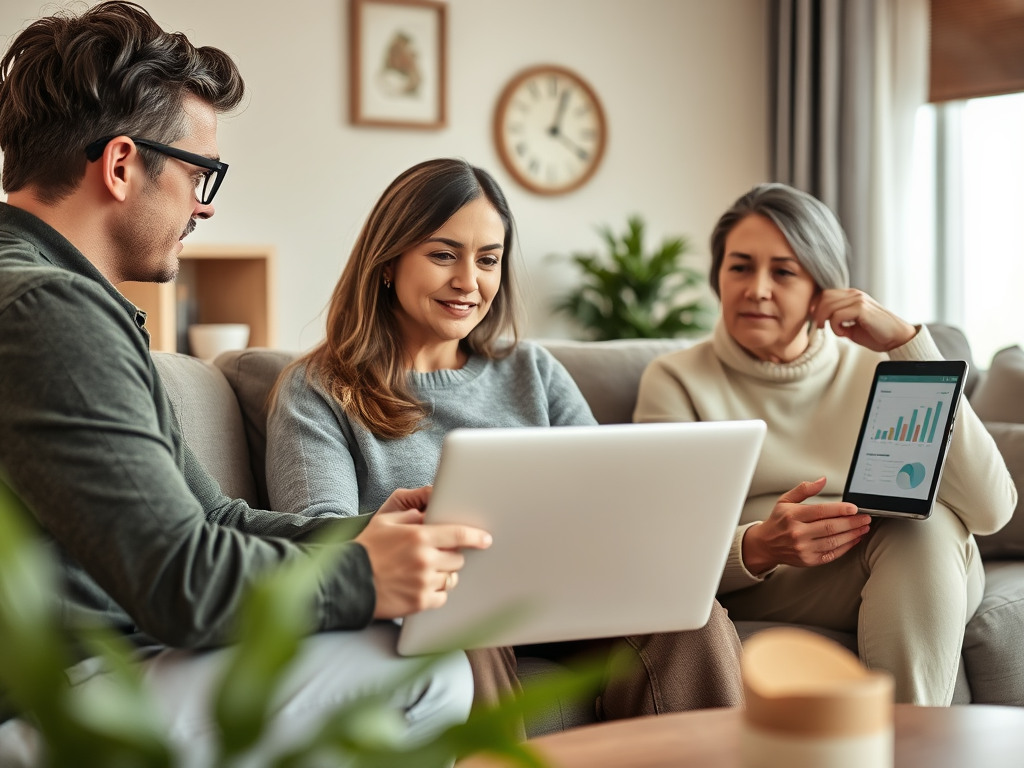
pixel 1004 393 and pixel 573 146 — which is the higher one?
pixel 573 146

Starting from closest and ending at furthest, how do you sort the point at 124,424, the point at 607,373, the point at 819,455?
1. the point at 124,424
2. the point at 819,455
3. the point at 607,373

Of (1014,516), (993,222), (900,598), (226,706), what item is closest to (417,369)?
(900,598)

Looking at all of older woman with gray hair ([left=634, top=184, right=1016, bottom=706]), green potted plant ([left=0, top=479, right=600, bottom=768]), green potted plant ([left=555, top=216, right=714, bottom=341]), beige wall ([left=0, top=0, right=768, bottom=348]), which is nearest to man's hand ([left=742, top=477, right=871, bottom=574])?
older woman with gray hair ([left=634, top=184, right=1016, bottom=706])

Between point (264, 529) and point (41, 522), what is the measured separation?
417 millimetres

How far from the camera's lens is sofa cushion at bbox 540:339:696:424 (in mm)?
2279

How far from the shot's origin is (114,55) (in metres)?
1.26

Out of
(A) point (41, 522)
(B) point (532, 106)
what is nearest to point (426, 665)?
(A) point (41, 522)

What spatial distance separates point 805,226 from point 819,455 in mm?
439

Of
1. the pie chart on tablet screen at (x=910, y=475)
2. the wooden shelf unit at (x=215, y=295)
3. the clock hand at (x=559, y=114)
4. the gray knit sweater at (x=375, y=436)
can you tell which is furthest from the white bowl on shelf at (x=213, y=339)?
the pie chart on tablet screen at (x=910, y=475)

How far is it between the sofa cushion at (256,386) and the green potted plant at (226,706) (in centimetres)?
141

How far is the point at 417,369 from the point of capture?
1938mm

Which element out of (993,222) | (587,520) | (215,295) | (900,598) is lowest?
(900,598)

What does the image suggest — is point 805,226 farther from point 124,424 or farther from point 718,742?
point 124,424

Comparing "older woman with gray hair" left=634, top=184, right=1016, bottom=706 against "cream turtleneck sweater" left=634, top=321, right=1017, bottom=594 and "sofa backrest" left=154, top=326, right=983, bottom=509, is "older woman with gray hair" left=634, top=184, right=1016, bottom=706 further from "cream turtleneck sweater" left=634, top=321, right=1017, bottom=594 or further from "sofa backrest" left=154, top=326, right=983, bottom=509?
"sofa backrest" left=154, top=326, right=983, bottom=509
